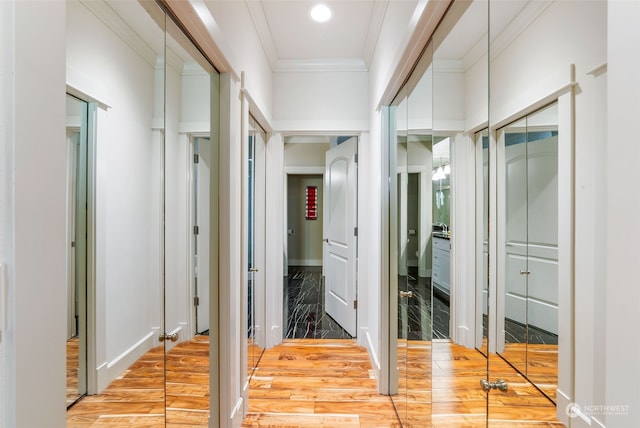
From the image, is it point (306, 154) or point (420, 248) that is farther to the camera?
point (306, 154)

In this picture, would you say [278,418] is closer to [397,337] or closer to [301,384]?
[301,384]

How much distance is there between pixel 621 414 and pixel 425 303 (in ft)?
3.72

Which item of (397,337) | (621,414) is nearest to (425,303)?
(397,337)

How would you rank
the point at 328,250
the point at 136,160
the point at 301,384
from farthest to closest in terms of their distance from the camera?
the point at 328,250, the point at 301,384, the point at 136,160

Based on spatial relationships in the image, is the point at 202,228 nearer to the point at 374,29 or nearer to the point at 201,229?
the point at 201,229

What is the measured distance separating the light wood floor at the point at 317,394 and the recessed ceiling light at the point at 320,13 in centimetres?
233

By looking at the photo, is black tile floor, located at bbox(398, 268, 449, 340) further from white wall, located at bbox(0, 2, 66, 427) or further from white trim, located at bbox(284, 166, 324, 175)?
white trim, located at bbox(284, 166, 324, 175)

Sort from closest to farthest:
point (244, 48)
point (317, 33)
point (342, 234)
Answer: point (244, 48) → point (317, 33) → point (342, 234)

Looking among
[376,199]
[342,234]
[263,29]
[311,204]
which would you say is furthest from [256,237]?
[311,204]

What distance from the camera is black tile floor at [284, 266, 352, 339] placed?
11.2 ft

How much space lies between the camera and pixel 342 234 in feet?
11.4

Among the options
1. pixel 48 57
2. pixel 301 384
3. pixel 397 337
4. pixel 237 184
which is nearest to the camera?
pixel 48 57

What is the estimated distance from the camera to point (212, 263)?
5.62ft

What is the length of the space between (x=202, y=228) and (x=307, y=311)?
9.59 feet
